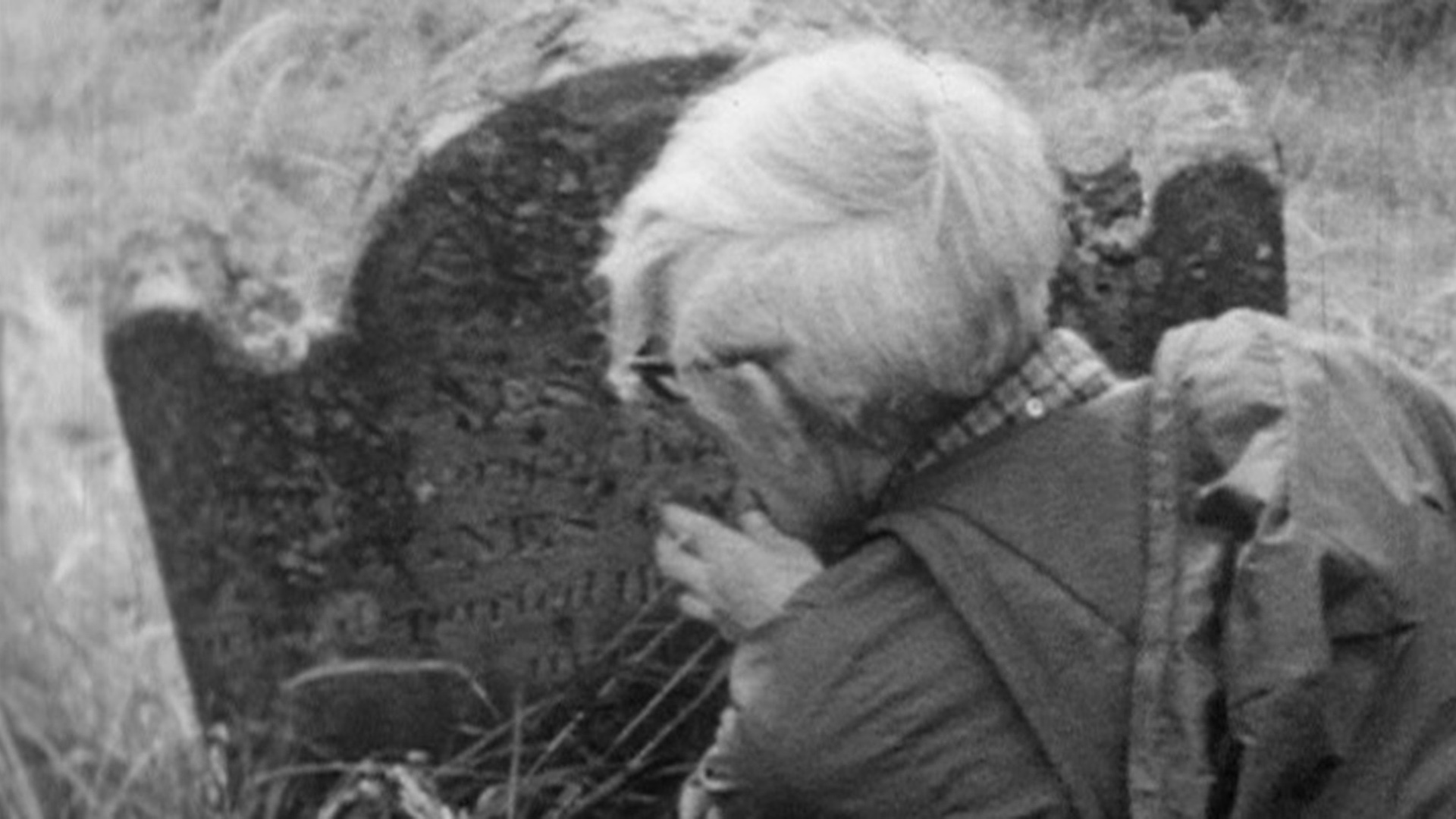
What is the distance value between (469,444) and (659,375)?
96 centimetres

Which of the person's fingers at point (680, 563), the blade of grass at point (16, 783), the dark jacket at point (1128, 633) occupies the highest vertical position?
the dark jacket at point (1128, 633)

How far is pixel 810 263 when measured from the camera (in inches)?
104

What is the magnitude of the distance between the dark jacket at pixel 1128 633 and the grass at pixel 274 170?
0.83 m

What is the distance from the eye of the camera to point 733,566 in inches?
132

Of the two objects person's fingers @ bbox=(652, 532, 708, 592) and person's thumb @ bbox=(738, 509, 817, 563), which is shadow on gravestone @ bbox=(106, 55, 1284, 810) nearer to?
person's fingers @ bbox=(652, 532, 708, 592)

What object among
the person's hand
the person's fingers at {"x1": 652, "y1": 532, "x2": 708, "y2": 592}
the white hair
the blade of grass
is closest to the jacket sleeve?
the white hair

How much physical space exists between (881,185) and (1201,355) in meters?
0.35

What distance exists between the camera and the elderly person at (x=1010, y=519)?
2.62m

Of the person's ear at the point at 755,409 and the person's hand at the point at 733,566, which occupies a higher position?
the person's ear at the point at 755,409

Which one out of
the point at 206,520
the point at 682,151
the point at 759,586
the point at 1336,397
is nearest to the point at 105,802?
the point at 206,520

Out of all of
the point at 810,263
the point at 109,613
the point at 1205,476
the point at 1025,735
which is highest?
the point at 810,263

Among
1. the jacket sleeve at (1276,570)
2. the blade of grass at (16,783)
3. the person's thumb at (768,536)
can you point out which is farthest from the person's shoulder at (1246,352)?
the blade of grass at (16,783)

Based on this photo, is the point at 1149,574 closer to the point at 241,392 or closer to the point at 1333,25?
the point at 1333,25

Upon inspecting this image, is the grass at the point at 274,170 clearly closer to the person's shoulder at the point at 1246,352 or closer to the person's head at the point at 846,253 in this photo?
the person's shoulder at the point at 1246,352
